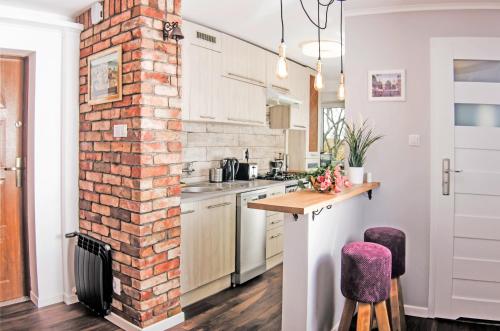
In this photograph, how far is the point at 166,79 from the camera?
8.87 feet

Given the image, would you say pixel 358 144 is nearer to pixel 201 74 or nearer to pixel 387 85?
pixel 387 85

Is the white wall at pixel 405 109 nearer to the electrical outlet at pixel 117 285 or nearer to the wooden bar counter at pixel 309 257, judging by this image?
the wooden bar counter at pixel 309 257

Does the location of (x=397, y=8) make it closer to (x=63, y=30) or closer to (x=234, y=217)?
(x=234, y=217)

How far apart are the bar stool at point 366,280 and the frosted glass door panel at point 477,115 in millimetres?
1400

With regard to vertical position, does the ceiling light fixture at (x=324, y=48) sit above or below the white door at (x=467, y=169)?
above

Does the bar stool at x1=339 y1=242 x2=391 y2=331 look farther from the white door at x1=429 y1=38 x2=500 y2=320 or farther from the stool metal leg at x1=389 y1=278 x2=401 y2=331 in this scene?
the white door at x1=429 y1=38 x2=500 y2=320

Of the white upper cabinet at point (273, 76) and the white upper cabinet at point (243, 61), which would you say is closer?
the white upper cabinet at point (243, 61)

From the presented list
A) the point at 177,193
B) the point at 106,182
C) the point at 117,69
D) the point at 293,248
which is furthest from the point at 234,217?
the point at 117,69

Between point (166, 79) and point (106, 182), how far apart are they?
90 centimetres

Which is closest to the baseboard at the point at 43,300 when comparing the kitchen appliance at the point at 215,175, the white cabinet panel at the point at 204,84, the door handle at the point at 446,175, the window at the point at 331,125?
the kitchen appliance at the point at 215,175

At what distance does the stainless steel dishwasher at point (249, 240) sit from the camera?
3553 millimetres

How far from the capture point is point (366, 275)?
2098 mm

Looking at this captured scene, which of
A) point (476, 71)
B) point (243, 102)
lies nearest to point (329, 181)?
point (476, 71)

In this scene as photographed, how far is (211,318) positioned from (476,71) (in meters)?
2.75
